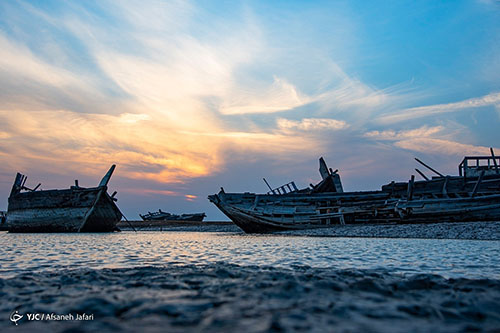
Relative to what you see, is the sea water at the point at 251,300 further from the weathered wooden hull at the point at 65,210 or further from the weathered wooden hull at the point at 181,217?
the weathered wooden hull at the point at 181,217

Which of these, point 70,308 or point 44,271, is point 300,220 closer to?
point 44,271

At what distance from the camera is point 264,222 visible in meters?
26.9

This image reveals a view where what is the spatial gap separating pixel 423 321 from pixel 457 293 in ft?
5.34

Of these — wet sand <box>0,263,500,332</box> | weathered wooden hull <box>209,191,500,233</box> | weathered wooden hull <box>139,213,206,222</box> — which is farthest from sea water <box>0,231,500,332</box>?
weathered wooden hull <box>139,213,206,222</box>

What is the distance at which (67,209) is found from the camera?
3102 cm

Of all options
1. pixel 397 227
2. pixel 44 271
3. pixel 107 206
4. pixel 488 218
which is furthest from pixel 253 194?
pixel 44 271

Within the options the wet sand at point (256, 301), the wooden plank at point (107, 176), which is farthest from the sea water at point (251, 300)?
the wooden plank at point (107, 176)

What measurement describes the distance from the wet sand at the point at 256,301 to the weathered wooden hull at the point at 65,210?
26995 mm

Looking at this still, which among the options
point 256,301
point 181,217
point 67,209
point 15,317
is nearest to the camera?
point 15,317

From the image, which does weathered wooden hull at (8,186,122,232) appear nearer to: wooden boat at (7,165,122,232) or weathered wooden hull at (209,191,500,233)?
wooden boat at (7,165,122,232)

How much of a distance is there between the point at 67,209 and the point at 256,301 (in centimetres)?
3177

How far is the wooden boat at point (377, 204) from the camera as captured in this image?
23172 mm

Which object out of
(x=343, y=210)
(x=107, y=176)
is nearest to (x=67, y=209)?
(x=107, y=176)

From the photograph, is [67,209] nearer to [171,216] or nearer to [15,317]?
[15,317]
